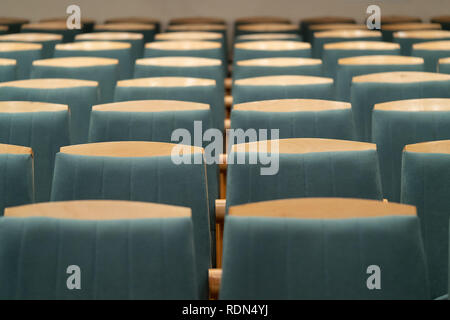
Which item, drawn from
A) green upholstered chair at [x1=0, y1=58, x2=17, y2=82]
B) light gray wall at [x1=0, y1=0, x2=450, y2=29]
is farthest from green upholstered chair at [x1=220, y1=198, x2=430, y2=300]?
light gray wall at [x1=0, y1=0, x2=450, y2=29]

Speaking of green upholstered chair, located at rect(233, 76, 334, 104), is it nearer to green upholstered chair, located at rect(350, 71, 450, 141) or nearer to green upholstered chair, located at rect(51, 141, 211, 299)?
green upholstered chair, located at rect(350, 71, 450, 141)

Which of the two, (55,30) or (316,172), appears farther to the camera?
(55,30)

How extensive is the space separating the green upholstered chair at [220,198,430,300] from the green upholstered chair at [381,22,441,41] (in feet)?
11.1

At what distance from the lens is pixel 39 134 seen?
179 cm

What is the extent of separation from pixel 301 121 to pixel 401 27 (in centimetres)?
280

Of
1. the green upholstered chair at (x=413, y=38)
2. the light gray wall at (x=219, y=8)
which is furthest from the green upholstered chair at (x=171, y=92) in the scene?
the light gray wall at (x=219, y=8)

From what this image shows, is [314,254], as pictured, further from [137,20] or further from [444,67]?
[137,20]

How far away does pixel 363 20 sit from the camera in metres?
5.35

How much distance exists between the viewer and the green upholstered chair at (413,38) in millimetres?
3588

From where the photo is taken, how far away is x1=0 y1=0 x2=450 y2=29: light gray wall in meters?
5.35

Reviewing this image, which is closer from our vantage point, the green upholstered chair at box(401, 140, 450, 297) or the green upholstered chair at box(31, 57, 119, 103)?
the green upholstered chair at box(401, 140, 450, 297)

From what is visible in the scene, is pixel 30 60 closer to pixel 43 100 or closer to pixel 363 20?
pixel 43 100

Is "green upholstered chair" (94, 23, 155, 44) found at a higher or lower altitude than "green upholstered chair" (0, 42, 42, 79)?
higher

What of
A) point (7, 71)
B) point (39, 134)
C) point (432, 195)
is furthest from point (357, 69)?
point (7, 71)
